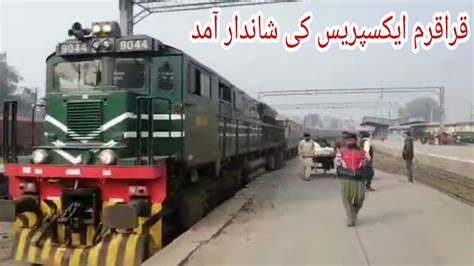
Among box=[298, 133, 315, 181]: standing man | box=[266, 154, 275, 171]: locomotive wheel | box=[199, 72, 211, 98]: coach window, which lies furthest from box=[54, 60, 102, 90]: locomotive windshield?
box=[266, 154, 275, 171]: locomotive wheel

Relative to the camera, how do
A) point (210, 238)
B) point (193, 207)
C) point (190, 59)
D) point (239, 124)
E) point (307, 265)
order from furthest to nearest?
point (239, 124)
point (193, 207)
point (190, 59)
point (210, 238)
point (307, 265)

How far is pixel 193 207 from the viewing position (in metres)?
9.27

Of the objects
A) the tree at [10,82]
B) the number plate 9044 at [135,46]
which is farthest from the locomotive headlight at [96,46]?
the tree at [10,82]

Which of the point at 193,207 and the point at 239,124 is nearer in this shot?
the point at 193,207

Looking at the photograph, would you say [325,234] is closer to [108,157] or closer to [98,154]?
[108,157]

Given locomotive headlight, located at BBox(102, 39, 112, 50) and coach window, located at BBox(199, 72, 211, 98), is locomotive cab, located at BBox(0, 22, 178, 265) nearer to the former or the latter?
locomotive headlight, located at BBox(102, 39, 112, 50)

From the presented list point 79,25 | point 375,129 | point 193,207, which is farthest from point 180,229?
point 375,129

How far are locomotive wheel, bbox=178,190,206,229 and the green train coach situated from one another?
36 mm

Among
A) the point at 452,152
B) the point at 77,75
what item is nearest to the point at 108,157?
the point at 77,75

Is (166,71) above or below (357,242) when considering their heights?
above

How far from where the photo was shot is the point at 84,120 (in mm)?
7500

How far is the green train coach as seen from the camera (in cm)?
689

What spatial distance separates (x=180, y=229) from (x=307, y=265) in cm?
321

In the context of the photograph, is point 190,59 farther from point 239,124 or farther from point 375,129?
point 375,129
